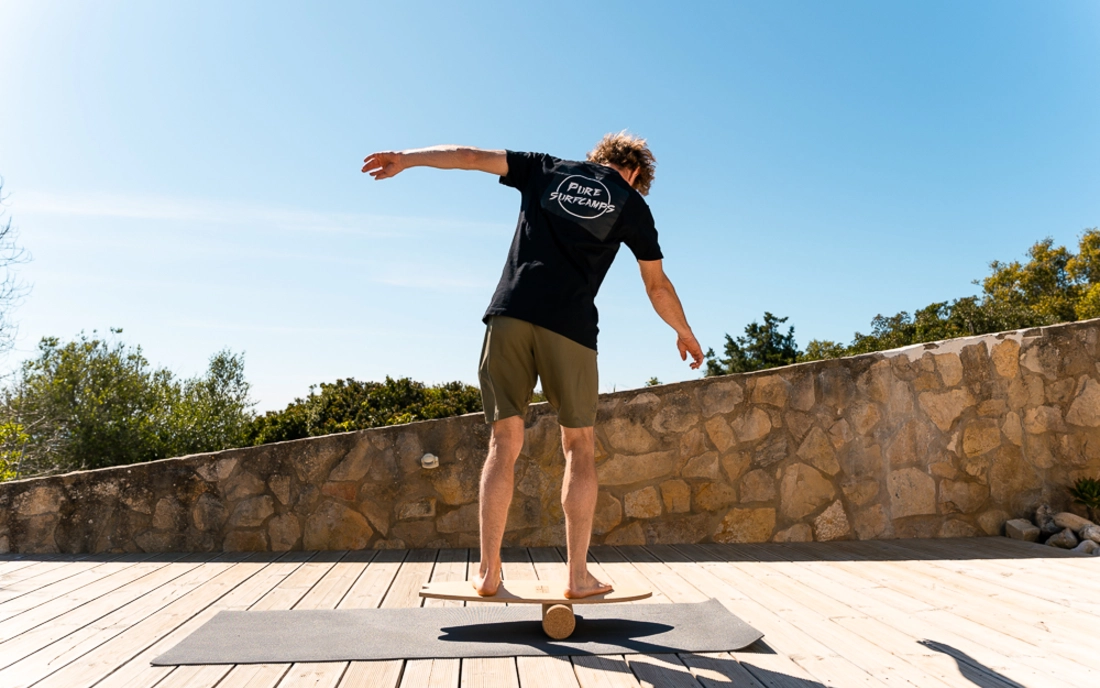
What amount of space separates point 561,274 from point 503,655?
1.05 m

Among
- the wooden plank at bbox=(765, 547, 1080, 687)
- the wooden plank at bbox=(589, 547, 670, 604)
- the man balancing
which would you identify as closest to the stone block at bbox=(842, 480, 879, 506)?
the wooden plank at bbox=(765, 547, 1080, 687)

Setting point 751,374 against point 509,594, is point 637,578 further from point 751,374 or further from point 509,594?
point 751,374

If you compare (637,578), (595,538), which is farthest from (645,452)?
(637,578)

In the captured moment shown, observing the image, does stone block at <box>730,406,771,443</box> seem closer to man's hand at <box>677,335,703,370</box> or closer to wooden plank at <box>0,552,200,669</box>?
man's hand at <box>677,335,703,370</box>

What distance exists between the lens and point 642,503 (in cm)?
412

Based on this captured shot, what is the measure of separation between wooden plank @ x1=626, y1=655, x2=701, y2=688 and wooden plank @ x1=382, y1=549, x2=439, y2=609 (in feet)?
2.56

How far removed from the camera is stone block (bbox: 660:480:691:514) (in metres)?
4.15

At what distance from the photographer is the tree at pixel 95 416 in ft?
26.9

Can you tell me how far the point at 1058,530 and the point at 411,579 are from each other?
3317 mm

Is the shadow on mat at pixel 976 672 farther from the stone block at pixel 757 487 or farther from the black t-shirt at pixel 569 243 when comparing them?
the stone block at pixel 757 487

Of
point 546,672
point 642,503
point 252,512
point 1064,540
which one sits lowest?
point 1064,540

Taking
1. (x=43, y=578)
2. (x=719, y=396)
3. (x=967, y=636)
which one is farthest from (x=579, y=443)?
(x=43, y=578)

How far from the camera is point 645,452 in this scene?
4.16 m

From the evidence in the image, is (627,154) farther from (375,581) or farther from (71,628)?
(71,628)
